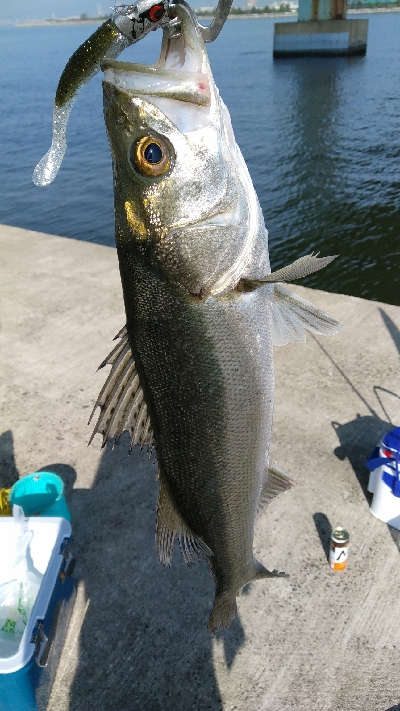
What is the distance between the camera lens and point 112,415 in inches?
77.1

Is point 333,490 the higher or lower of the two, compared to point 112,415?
lower

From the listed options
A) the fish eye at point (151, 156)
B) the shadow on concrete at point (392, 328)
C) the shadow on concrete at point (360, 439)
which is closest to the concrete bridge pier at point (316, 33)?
the shadow on concrete at point (392, 328)

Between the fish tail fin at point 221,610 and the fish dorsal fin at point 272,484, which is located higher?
the fish dorsal fin at point 272,484

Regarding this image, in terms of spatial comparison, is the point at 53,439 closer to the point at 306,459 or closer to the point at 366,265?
the point at 306,459

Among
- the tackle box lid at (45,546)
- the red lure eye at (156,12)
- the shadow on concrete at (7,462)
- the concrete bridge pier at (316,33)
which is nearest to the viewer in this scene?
the red lure eye at (156,12)

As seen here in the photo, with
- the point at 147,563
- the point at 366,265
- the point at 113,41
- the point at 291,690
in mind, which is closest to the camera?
the point at 113,41

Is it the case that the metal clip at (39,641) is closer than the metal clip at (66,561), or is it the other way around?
the metal clip at (39,641)

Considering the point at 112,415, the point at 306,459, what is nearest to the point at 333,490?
the point at 306,459

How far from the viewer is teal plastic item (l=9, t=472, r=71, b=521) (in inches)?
157

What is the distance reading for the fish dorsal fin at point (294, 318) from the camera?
2006mm

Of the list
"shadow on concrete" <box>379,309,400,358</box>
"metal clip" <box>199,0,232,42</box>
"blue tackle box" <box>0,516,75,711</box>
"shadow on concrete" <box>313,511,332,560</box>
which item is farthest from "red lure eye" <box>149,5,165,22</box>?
"shadow on concrete" <box>379,309,400,358</box>

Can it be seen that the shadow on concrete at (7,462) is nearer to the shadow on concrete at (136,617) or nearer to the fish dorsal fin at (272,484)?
the shadow on concrete at (136,617)

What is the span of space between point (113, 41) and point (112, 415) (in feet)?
3.97

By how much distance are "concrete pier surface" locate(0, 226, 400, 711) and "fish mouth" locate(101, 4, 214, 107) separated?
128 inches
